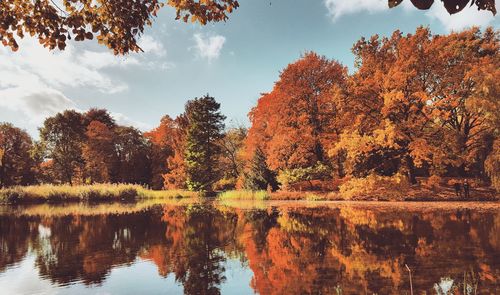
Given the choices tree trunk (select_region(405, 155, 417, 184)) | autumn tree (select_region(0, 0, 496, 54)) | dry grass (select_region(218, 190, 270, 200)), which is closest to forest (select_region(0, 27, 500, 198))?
tree trunk (select_region(405, 155, 417, 184))

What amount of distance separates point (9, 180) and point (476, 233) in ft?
124

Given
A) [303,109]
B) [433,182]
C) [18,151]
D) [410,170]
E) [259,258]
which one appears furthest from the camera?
[18,151]

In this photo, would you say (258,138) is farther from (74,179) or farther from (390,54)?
(74,179)

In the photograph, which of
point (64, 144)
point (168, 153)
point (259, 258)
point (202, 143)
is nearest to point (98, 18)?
point (259, 258)

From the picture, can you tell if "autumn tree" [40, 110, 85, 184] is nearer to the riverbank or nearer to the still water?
the riverbank

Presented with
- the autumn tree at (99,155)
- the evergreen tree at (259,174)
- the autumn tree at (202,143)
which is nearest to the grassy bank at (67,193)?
the autumn tree at (202,143)

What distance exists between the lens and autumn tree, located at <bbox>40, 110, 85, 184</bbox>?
41.9 meters

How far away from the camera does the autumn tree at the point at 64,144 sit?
4188 centimetres

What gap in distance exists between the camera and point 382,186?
19.7m

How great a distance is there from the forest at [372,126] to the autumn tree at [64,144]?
5918 millimetres

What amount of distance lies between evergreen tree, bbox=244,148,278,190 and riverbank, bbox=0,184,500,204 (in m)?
1.29

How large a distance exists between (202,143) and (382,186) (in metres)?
Result: 18.7

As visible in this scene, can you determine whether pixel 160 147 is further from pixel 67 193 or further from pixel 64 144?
pixel 67 193

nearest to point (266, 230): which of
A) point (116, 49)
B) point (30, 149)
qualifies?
point (116, 49)
